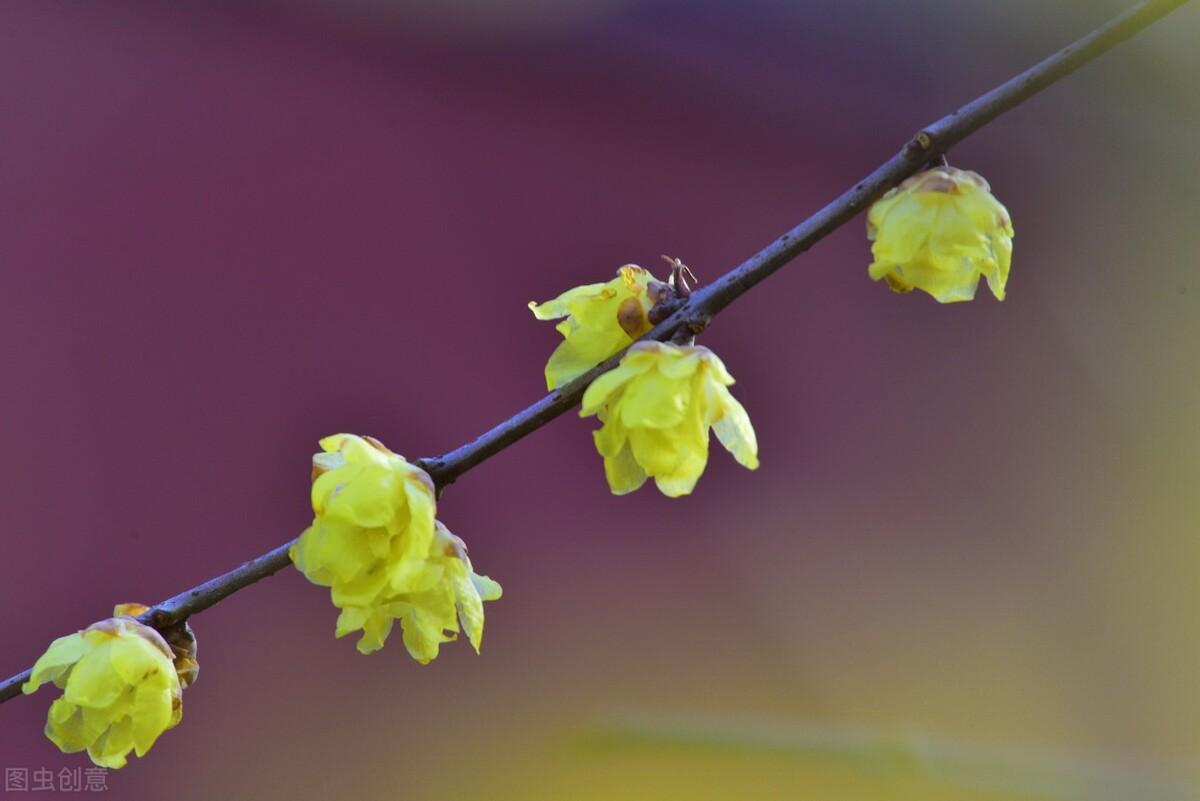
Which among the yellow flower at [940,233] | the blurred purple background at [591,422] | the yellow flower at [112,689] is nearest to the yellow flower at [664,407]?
the yellow flower at [940,233]

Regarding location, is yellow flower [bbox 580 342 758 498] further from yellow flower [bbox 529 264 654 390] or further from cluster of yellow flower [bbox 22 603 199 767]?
cluster of yellow flower [bbox 22 603 199 767]

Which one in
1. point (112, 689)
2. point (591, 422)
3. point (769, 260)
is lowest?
point (112, 689)

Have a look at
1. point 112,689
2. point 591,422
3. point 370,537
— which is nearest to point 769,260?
point 370,537

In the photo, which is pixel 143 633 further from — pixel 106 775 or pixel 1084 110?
pixel 1084 110

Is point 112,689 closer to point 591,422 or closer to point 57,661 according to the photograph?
point 57,661

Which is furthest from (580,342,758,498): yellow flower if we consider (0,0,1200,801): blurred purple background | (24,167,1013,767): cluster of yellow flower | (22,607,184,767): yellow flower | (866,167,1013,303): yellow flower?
(0,0,1200,801): blurred purple background

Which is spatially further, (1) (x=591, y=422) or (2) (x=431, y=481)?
(1) (x=591, y=422)
